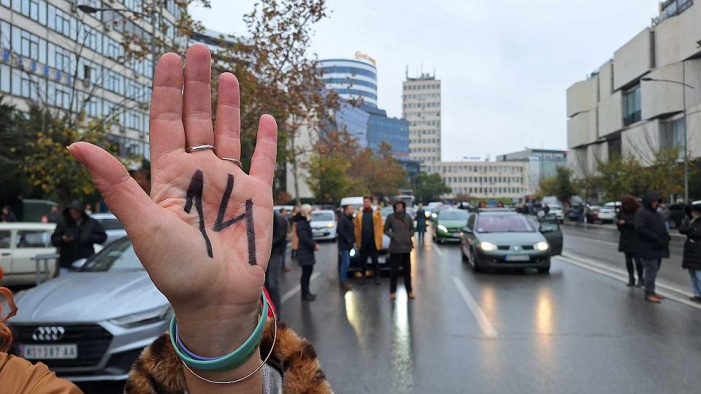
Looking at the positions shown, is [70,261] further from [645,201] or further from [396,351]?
[645,201]

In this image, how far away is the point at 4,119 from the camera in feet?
89.0

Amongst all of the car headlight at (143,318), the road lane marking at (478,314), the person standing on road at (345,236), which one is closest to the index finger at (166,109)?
the car headlight at (143,318)

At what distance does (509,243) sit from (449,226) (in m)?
11.2

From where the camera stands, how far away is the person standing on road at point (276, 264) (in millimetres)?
8648

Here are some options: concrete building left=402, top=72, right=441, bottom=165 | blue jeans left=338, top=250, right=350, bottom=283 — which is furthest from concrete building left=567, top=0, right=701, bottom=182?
concrete building left=402, top=72, right=441, bottom=165

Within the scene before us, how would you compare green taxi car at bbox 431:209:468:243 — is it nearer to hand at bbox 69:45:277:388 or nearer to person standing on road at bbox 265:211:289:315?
person standing on road at bbox 265:211:289:315

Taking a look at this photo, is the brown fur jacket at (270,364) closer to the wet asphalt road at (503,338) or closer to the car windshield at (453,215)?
the wet asphalt road at (503,338)

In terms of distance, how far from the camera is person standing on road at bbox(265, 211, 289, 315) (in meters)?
8.65

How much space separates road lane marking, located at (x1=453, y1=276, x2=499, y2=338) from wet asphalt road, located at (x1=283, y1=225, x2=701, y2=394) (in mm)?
15

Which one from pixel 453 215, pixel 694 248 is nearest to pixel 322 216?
pixel 453 215

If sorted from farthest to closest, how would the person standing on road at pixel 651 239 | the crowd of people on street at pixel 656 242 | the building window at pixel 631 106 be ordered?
the building window at pixel 631 106 < the person standing on road at pixel 651 239 < the crowd of people on street at pixel 656 242

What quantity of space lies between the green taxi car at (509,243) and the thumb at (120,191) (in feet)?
41.5

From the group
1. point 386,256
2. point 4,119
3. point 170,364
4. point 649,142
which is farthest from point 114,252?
point 649,142

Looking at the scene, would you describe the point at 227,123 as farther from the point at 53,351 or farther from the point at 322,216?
the point at 322,216
